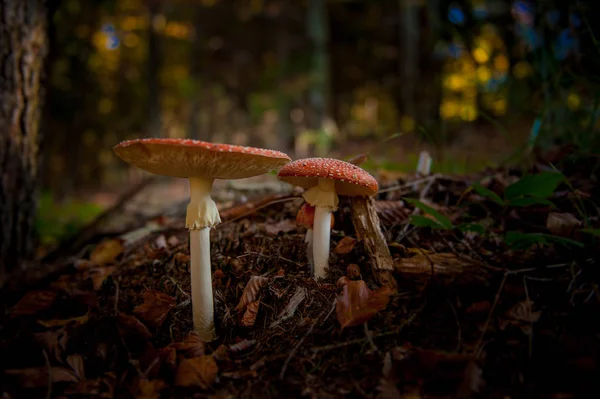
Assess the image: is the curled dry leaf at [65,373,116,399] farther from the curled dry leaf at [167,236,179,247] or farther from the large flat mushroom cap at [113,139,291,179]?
the curled dry leaf at [167,236,179,247]

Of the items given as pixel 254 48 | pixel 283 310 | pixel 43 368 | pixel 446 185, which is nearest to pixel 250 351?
pixel 283 310

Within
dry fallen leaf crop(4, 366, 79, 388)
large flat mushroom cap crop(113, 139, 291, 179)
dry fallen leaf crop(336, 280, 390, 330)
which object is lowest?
dry fallen leaf crop(4, 366, 79, 388)

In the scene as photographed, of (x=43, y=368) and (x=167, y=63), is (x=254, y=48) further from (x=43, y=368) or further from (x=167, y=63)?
(x=43, y=368)

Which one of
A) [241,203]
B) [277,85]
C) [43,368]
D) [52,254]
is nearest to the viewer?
[43,368]

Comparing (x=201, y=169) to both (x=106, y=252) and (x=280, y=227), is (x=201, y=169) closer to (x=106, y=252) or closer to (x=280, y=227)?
(x=280, y=227)

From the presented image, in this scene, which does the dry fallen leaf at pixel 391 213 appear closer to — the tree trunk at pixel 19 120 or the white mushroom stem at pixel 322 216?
the white mushroom stem at pixel 322 216

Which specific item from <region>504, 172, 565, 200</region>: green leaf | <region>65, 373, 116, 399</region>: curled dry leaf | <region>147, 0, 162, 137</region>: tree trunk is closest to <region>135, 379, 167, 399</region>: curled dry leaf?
<region>65, 373, 116, 399</region>: curled dry leaf

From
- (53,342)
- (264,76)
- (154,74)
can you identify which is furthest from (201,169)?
(264,76)
